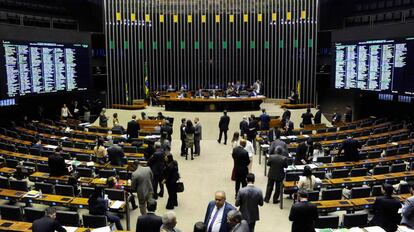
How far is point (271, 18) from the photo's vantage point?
25.0 meters

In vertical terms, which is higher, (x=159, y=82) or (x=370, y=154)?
(x=159, y=82)

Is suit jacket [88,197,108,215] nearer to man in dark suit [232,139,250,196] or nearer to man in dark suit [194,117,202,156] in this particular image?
man in dark suit [232,139,250,196]

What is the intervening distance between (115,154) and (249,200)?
15.1 ft

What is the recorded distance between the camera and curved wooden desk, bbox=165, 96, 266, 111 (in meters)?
20.6

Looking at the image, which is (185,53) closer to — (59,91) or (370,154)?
(59,91)

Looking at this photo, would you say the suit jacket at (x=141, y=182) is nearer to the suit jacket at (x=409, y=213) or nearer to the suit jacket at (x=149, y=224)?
the suit jacket at (x=149, y=224)

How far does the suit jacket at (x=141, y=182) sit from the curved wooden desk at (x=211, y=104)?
13053 mm

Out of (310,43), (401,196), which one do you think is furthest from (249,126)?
(310,43)

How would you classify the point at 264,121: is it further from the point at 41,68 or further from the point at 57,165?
the point at 41,68

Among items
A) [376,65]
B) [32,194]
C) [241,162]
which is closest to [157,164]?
[241,162]

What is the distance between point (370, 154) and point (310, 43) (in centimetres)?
1466

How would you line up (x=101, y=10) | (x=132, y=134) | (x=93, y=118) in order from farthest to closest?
(x=101, y=10)
(x=93, y=118)
(x=132, y=134)

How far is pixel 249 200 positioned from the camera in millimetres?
6203

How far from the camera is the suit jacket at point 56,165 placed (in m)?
8.84
